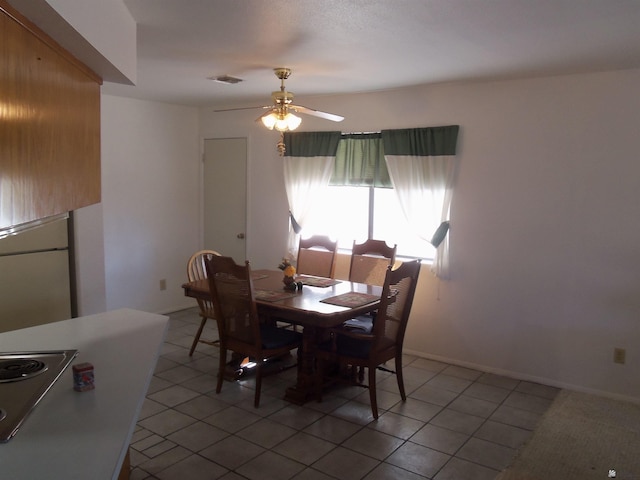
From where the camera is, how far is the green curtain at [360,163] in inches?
186

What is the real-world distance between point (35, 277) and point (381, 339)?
97.3 inches

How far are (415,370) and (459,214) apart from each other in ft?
4.45

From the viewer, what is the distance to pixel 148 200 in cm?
556

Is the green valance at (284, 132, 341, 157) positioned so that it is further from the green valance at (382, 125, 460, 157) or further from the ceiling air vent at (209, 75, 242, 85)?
the ceiling air vent at (209, 75, 242, 85)

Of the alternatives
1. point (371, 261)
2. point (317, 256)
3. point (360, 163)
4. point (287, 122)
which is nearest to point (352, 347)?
point (371, 261)

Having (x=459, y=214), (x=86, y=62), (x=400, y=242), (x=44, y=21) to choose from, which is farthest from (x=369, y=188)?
(x=44, y=21)

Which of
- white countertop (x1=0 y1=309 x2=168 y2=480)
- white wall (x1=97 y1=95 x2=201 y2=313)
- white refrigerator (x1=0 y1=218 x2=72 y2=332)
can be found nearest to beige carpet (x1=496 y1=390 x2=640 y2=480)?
white countertop (x1=0 y1=309 x2=168 y2=480)

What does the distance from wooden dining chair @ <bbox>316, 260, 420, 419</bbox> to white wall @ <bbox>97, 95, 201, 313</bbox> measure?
9.16ft

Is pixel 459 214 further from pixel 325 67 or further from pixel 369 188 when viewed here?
pixel 325 67

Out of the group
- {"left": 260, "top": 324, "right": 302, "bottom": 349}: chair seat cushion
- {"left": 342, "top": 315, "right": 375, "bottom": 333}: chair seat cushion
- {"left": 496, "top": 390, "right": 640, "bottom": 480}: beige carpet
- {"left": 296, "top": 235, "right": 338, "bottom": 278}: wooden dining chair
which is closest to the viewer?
{"left": 496, "top": 390, "right": 640, "bottom": 480}: beige carpet

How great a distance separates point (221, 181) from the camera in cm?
592

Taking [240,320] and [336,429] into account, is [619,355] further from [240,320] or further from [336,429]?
[240,320]

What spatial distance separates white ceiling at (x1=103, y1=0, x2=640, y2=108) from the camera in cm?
244

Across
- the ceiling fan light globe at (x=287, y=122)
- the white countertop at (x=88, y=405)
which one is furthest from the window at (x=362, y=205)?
the white countertop at (x=88, y=405)
